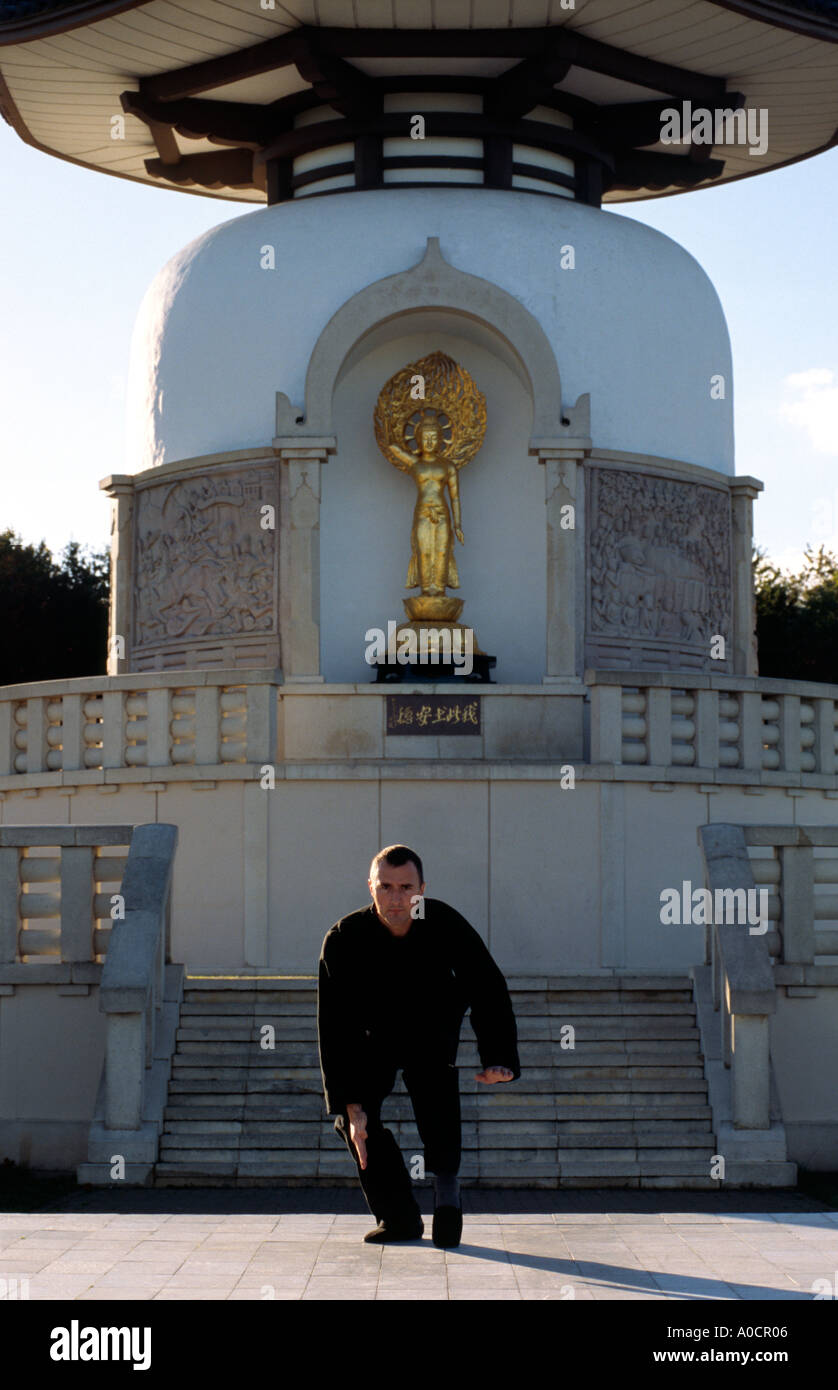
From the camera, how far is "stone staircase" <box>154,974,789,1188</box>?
1181 centimetres

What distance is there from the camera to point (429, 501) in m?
20.6

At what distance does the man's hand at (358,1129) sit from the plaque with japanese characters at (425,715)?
1096 centimetres

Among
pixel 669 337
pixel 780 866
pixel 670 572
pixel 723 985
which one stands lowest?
pixel 723 985

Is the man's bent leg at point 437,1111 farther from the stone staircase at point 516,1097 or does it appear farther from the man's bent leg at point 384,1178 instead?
the stone staircase at point 516,1097

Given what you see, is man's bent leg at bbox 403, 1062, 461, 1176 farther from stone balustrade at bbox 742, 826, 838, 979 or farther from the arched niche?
the arched niche

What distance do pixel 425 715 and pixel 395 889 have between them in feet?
36.3

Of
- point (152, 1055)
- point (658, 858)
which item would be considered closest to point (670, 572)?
point (658, 858)

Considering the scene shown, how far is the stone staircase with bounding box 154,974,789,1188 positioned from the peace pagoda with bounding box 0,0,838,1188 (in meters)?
0.07

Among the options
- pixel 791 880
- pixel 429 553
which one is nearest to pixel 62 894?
pixel 791 880

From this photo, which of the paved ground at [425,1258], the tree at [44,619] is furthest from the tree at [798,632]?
the paved ground at [425,1258]

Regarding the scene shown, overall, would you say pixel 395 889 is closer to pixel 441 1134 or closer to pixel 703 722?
pixel 441 1134
